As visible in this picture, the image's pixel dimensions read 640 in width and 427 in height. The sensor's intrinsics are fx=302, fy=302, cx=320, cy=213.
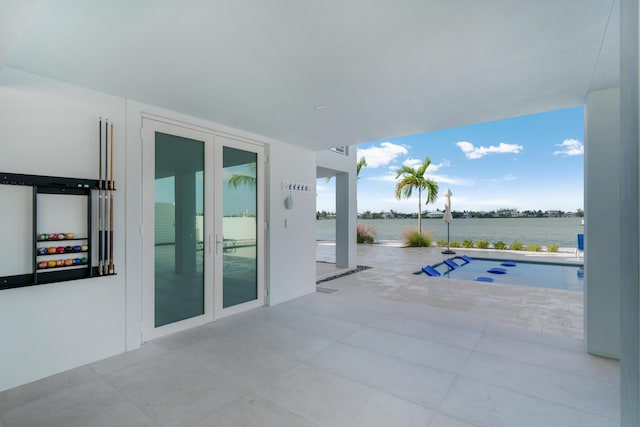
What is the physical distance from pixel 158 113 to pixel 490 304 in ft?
18.2

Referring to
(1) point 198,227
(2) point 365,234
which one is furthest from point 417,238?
(1) point 198,227

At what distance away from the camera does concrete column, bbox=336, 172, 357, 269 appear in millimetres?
8172

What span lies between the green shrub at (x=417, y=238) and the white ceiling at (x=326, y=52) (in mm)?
10532

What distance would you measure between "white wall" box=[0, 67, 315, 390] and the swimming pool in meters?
7.08

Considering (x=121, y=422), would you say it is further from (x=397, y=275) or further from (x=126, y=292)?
(x=397, y=275)

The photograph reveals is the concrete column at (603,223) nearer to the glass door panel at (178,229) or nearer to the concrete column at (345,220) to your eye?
the glass door panel at (178,229)

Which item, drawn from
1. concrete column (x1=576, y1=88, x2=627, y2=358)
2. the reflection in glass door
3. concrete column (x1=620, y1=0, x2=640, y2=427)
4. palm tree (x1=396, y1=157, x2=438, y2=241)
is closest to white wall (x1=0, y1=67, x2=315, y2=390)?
the reflection in glass door

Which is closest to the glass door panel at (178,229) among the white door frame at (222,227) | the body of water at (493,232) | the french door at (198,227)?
the french door at (198,227)

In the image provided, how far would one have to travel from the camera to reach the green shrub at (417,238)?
13648 millimetres

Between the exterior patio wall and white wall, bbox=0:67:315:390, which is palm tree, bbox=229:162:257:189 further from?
the exterior patio wall

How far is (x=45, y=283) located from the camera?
2.66 meters

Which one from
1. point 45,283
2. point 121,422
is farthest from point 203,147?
point 121,422

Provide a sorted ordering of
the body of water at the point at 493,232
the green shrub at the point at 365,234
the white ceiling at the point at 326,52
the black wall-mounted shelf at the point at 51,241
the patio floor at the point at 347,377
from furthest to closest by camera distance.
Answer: the body of water at the point at 493,232 → the green shrub at the point at 365,234 → the black wall-mounted shelf at the point at 51,241 → the patio floor at the point at 347,377 → the white ceiling at the point at 326,52

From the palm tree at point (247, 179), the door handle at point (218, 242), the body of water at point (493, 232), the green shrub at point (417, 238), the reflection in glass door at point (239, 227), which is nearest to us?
the door handle at point (218, 242)
